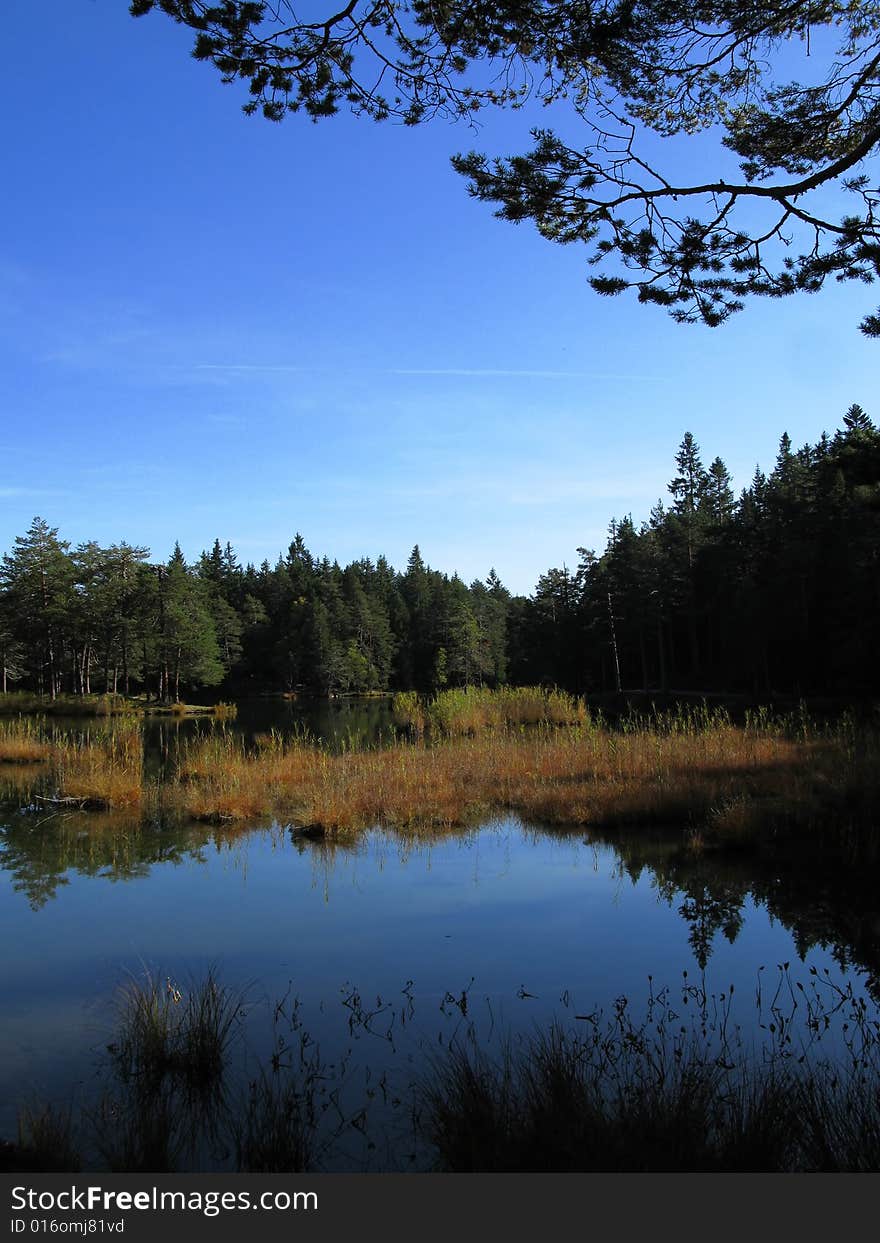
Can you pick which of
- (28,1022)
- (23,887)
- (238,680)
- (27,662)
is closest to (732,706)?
(23,887)

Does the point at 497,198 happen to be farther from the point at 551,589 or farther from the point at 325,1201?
the point at 551,589

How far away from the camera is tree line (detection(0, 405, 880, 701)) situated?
35469 mm

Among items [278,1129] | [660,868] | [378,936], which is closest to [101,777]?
[378,936]

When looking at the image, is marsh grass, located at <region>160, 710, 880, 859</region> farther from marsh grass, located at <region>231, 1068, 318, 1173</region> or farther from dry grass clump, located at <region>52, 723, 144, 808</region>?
marsh grass, located at <region>231, 1068, 318, 1173</region>

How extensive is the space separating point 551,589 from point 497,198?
190ft

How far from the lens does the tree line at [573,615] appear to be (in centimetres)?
3547

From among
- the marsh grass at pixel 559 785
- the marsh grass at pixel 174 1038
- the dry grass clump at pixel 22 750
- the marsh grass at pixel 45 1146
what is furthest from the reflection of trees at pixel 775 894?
the dry grass clump at pixel 22 750

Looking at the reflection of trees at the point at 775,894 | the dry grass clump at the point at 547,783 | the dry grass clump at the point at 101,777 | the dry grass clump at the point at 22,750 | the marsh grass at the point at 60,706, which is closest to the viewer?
the reflection of trees at the point at 775,894

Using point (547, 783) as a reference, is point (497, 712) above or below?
above

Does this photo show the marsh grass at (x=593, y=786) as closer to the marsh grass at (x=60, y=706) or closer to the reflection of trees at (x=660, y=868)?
the reflection of trees at (x=660, y=868)

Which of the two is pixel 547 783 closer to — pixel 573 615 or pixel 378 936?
pixel 378 936

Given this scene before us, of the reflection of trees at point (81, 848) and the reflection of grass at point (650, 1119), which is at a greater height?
the reflection of grass at point (650, 1119)

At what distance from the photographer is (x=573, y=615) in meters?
57.0

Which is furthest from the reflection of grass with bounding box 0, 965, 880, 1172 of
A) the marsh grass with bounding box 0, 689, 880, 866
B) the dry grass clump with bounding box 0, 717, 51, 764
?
the dry grass clump with bounding box 0, 717, 51, 764
